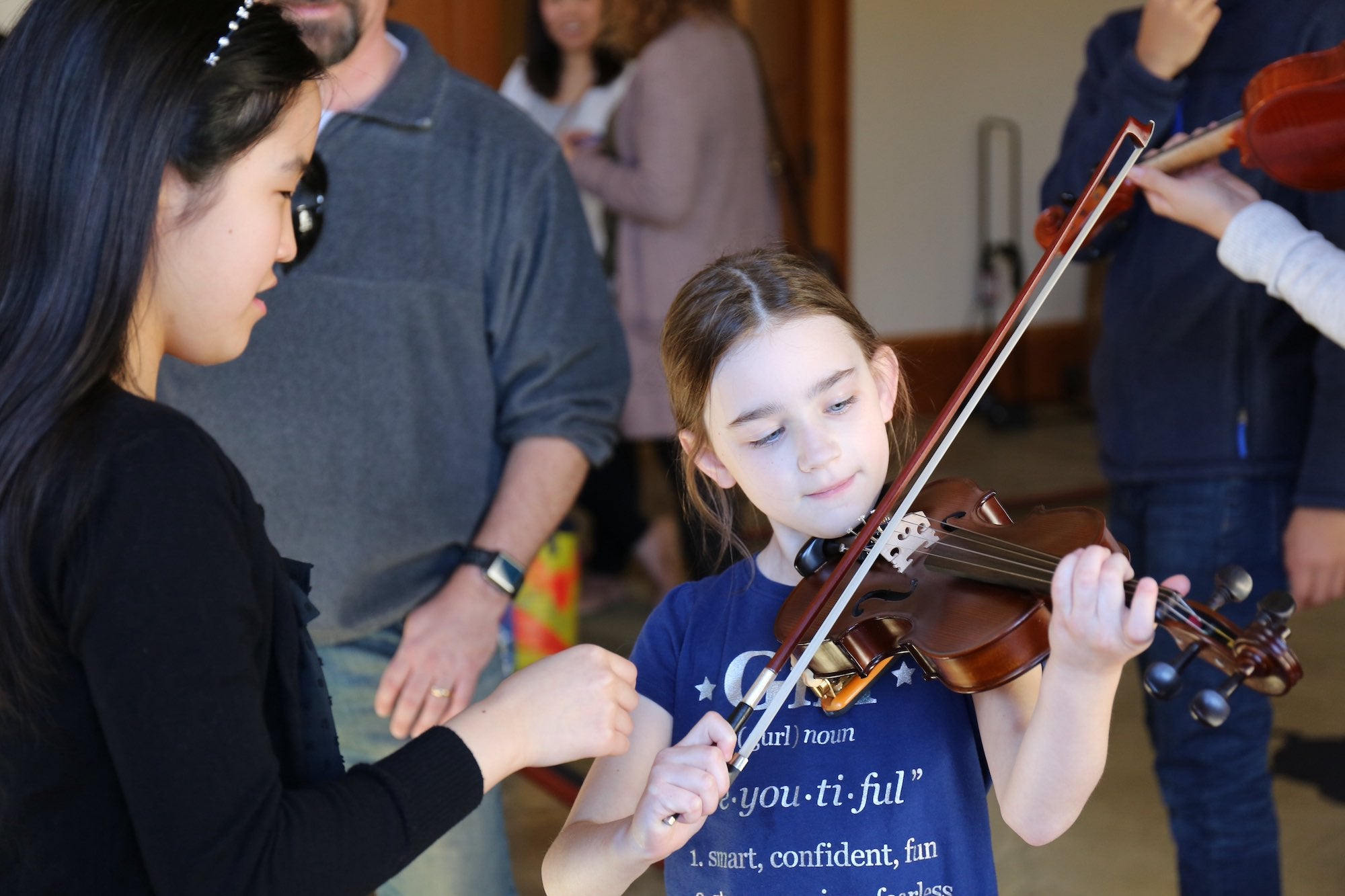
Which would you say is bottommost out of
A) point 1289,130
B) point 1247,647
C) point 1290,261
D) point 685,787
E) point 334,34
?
point 685,787

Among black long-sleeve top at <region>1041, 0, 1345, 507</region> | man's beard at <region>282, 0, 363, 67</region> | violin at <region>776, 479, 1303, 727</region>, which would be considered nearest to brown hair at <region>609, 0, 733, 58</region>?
black long-sleeve top at <region>1041, 0, 1345, 507</region>

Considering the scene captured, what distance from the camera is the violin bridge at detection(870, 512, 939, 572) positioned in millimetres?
1187

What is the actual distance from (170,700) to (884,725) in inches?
23.9

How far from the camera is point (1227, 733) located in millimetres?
1677

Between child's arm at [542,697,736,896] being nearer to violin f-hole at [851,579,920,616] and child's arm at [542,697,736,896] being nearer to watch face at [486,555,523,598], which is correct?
violin f-hole at [851,579,920,616]

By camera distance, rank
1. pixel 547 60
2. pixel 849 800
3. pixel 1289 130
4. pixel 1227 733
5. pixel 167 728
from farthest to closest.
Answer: pixel 547 60, pixel 1227 733, pixel 1289 130, pixel 849 800, pixel 167 728

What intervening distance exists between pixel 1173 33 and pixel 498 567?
3.36 feet

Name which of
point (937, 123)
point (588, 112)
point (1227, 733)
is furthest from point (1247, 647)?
point (937, 123)

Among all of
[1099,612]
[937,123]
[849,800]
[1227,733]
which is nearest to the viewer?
[1099,612]

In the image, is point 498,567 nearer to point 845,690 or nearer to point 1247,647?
point 845,690

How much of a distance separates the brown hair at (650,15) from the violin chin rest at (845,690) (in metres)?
1.98

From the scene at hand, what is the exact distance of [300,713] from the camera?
1019mm

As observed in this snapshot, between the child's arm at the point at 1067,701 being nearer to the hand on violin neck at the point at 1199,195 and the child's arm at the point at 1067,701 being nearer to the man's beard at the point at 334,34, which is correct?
the hand on violin neck at the point at 1199,195

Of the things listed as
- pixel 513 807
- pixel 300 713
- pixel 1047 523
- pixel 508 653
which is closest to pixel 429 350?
pixel 300 713
